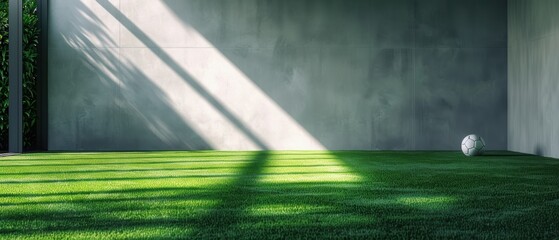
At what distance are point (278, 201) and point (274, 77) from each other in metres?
5.60

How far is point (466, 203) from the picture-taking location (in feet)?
10.2

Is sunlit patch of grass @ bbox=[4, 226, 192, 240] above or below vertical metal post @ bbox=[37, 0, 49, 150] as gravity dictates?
below

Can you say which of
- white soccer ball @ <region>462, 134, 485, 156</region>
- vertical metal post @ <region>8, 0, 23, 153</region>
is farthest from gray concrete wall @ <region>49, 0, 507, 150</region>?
white soccer ball @ <region>462, 134, 485, 156</region>

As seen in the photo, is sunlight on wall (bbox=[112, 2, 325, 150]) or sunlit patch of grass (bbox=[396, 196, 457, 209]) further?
sunlight on wall (bbox=[112, 2, 325, 150])

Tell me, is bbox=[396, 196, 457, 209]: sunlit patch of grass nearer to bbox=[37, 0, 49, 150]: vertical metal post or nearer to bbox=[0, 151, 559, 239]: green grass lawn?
bbox=[0, 151, 559, 239]: green grass lawn

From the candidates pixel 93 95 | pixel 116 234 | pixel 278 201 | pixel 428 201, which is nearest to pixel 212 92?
pixel 93 95

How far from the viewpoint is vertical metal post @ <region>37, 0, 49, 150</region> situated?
8516 mm

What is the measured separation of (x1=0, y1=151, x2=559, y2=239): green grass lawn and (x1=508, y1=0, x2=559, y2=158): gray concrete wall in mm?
1797

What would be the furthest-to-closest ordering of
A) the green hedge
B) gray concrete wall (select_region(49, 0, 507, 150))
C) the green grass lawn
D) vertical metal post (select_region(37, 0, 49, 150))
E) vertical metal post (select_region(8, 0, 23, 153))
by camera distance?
gray concrete wall (select_region(49, 0, 507, 150)) → vertical metal post (select_region(37, 0, 49, 150)) → the green hedge → vertical metal post (select_region(8, 0, 23, 153)) → the green grass lawn

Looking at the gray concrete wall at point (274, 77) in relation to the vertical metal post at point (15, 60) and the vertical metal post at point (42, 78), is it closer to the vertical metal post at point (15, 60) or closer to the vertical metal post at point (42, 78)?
the vertical metal post at point (42, 78)

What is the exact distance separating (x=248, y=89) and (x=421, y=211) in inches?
235

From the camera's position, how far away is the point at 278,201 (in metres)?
3.15

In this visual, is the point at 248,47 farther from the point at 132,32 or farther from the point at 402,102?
the point at 402,102

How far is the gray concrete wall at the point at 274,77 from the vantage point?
339 inches
